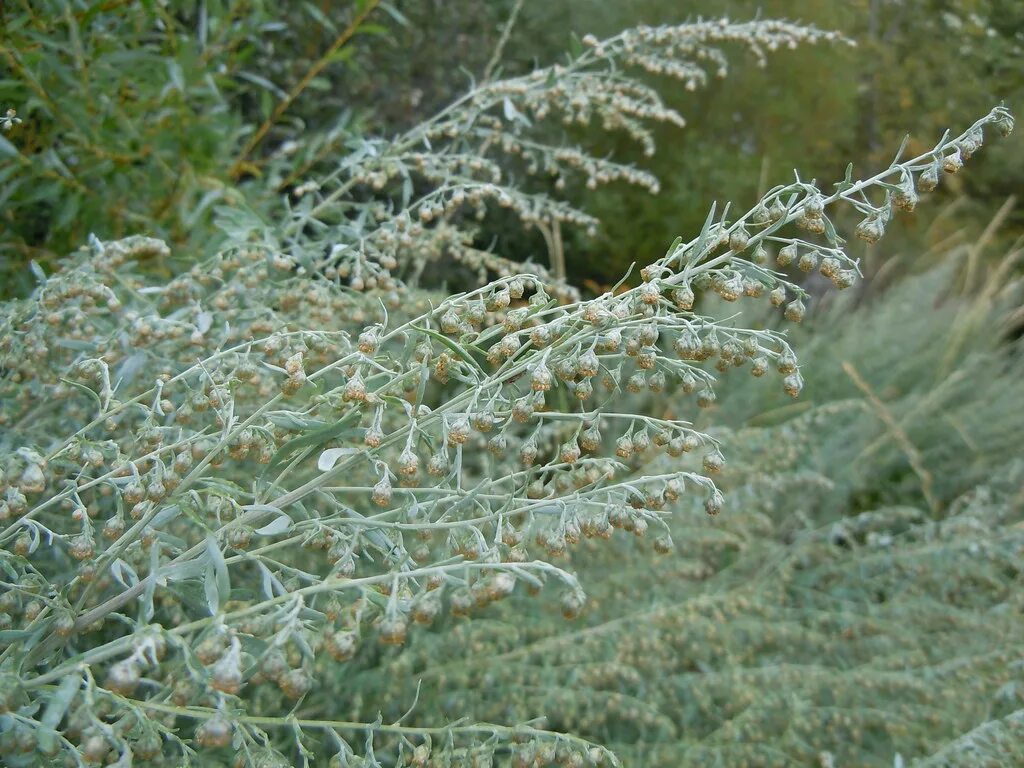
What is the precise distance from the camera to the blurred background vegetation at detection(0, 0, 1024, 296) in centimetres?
169

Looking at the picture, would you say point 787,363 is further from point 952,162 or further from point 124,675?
Answer: point 124,675

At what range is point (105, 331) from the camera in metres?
1.28

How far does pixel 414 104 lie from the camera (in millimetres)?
3432

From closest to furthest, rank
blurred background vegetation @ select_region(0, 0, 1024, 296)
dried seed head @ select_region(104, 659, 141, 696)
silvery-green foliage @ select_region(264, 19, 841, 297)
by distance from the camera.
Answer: dried seed head @ select_region(104, 659, 141, 696) < silvery-green foliage @ select_region(264, 19, 841, 297) < blurred background vegetation @ select_region(0, 0, 1024, 296)

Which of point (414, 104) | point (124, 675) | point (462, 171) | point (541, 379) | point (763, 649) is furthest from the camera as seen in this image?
point (414, 104)

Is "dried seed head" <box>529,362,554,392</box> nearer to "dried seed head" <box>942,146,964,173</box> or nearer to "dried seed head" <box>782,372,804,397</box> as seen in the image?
"dried seed head" <box>782,372,804,397</box>

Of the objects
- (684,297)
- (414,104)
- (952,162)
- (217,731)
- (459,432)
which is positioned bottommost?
(414,104)

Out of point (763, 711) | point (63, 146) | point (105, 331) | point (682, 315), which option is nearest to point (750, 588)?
point (763, 711)

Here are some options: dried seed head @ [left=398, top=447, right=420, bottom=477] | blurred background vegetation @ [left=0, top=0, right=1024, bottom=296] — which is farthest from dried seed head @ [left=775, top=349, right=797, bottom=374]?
blurred background vegetation @ [left=0, top=0, right=1024, bottom=296]

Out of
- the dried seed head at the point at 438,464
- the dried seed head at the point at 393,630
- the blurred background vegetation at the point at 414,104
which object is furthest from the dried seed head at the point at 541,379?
the blurred background vegetation at the point at 414,104

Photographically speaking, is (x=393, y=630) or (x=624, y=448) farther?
(x=624, y=448)

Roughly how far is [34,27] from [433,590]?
1.40 m

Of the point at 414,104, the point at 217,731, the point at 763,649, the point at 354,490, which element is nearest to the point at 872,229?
the point at 354,490

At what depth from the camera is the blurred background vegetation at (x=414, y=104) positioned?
5.54 feet
